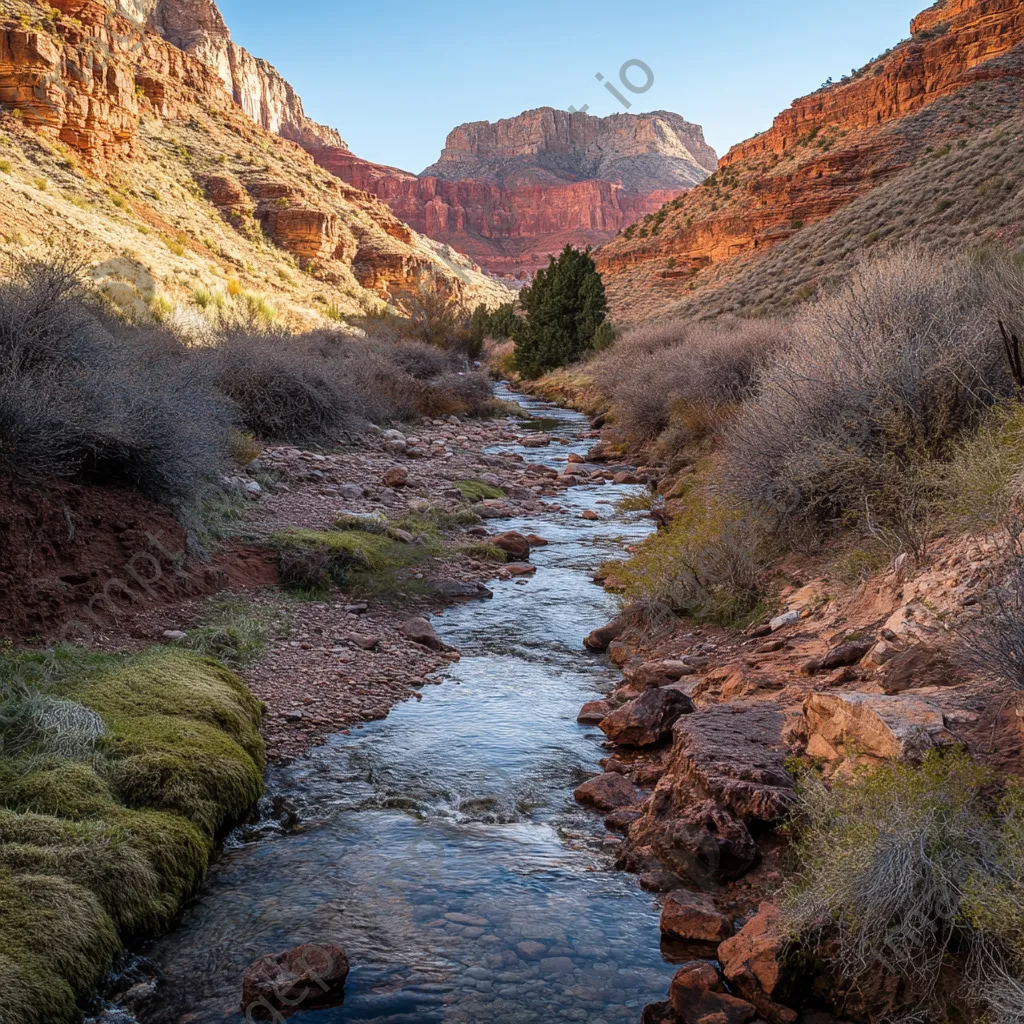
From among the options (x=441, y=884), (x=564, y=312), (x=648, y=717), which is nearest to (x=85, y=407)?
(x=441, y=884)

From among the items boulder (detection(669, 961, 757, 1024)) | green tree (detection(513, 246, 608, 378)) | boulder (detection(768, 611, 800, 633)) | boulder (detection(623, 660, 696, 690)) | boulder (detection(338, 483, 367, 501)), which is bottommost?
boulder (detection(669, 961, 757, 1024))

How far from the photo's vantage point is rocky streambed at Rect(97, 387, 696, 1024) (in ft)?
11.4

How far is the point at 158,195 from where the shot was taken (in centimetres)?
3819

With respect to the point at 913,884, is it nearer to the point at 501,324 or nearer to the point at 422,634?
the point at 422,634

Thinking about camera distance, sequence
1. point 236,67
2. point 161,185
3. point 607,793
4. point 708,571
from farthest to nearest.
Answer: point 236,67
point 161,185
point 708,571
point 607,793

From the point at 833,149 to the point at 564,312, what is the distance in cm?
2312

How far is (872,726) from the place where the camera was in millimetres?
3996

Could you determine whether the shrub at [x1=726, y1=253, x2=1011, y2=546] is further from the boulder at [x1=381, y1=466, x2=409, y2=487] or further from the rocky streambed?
the boulder at [x1=381, y1=466, x2=409, y2=487]

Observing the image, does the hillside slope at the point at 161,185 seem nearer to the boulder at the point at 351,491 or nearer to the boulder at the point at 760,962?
the boulder at the point at 351,491

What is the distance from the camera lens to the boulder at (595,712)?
617 cm

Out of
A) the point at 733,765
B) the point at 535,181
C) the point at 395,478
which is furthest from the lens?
the point at 535,181

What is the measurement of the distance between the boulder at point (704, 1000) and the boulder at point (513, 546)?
7.17 meters

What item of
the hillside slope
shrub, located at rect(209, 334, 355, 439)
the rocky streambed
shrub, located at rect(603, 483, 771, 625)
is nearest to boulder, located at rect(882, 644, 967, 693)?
the rocky streambed

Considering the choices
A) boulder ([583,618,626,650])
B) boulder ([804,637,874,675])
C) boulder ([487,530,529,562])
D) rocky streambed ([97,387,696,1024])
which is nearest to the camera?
rocky streambed ([97,387,696,1024])
